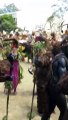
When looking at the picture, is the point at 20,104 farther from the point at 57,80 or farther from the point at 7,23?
the point at 7,23

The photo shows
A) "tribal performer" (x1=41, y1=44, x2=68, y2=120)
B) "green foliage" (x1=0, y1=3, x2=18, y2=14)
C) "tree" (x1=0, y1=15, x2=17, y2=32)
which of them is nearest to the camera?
"tribal performer" (x1=41, y1=44, x2=68, y2=120)

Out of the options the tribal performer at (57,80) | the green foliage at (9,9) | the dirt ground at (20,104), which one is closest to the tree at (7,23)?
the green foliage at (9,9)

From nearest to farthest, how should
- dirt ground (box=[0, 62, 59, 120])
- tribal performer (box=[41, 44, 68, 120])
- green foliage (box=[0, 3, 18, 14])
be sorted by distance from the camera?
tribal performer (box=[41, 44, 68, 120]) < dirt ground (box=[0, 62, 59, 120]) < green foliage (box=[0, 3, 18, 14])

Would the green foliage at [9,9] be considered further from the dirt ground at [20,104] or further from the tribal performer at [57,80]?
the tribal performer at [57,80]

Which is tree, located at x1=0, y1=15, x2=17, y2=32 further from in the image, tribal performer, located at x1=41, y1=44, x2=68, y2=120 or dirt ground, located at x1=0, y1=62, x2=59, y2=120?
tribal performer, located at x1=41, y1=44, x2=68, y2=120

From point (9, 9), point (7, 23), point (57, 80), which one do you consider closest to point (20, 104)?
point (57, 80)

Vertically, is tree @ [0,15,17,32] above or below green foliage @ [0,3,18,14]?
below

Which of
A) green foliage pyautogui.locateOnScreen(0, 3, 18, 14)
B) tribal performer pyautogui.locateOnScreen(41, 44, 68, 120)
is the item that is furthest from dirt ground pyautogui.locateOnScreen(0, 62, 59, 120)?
green foliage pyautogui.locateOnScreen(0, 3, 18, 14)

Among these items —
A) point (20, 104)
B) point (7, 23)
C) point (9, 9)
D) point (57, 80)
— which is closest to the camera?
point (57, 80)

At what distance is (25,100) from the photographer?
9.91 m

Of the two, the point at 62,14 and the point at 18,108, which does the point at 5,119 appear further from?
the point at 62,14

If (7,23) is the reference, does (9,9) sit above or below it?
above

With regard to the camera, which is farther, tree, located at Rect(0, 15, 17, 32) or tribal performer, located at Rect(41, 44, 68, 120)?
tree, located at Rect(0, 15, 17, 32)

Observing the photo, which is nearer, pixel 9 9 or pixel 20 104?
pixel 20 104
